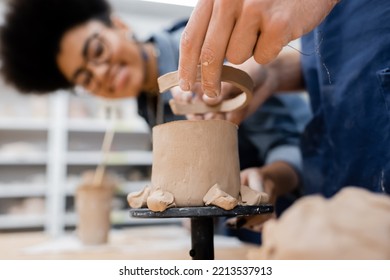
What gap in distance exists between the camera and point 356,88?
86 centimetres

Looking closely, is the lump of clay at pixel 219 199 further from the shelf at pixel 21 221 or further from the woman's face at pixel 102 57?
the shelf at pixel 21 221

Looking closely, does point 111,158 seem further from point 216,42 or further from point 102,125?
point 216,42

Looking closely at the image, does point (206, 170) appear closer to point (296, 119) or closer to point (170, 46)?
point (170, 46)

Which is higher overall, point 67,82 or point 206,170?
point 67,82

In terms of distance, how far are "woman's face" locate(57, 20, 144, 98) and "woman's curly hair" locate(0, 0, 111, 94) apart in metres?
0.05

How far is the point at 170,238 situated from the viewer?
135 cm

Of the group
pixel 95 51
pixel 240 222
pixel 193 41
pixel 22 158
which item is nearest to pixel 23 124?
pixel 22 158

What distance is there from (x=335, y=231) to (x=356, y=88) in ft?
2.15

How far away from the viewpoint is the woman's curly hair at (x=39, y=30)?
1571 millimetres

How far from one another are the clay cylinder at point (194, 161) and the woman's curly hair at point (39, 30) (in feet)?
3.73

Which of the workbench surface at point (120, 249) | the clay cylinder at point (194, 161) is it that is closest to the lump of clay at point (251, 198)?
the clay cylinder at point (194, 161)

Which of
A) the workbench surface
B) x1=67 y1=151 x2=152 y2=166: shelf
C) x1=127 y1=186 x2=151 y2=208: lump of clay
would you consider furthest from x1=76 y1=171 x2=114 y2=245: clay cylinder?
x1=67 y1=151 x2=152 y2=166: shelf

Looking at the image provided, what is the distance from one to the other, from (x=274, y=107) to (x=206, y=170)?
3.40 feet
